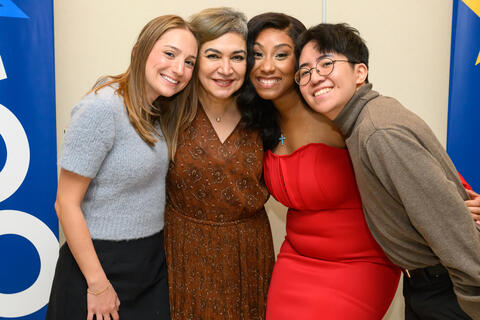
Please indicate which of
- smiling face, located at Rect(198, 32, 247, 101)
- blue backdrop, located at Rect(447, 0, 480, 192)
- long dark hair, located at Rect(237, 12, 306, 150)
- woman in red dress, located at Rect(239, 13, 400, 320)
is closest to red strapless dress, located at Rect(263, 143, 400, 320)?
woman in red dress, located at Rect(239, 13, 400, 320)

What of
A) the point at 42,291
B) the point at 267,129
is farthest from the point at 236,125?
the point at 42,291

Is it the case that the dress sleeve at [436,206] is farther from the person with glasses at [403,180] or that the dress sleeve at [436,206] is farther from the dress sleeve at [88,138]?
the dress sleeve at [88,138]

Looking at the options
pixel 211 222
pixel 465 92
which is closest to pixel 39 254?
pixel 211 222

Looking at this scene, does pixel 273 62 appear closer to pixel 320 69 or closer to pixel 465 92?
pixel 320 69

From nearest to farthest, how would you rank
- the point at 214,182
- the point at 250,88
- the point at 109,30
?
1. the point at 214,182
2. the point at 250,88
3. the point at 109,30

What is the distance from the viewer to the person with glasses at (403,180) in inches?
43.1

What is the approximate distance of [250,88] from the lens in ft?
5.94

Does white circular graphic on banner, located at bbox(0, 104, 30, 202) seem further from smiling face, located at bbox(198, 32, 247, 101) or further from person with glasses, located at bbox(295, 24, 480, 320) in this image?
person with glasses, located at bbox(295, 24, 480, 320)

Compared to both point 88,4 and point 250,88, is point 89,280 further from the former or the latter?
point 88,4

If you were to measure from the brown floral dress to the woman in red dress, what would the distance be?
127 millimetres

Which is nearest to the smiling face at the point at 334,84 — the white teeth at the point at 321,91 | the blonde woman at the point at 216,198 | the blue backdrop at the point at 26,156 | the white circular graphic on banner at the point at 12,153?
the white teeth at the point at 321,91

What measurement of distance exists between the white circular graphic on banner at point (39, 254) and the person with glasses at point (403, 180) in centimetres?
156

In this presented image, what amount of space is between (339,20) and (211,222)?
146 cm

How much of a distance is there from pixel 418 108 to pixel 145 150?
68.8 inches
